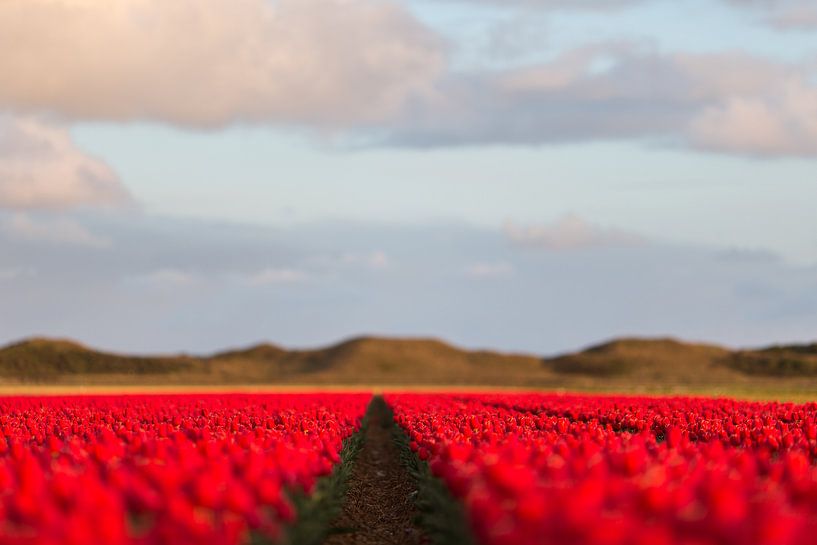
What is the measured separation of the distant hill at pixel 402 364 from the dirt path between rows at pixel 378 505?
74329 millimetres

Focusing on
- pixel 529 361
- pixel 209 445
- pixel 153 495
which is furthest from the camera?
pixel 529 361

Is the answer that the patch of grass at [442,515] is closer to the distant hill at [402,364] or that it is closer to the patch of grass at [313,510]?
the patch of grass at [313,510]

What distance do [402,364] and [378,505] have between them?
366ft

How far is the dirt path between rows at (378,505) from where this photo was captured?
1502 centimetres

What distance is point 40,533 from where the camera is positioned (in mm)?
6598

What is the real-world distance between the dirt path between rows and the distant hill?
7433 cm

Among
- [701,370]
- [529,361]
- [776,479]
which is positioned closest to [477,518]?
[776,479]

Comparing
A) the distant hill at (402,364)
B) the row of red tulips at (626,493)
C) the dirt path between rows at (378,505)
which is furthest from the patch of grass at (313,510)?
the distant hill at (402,364)

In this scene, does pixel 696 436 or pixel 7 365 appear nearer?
pixel 696 436

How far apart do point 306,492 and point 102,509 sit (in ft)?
10.9

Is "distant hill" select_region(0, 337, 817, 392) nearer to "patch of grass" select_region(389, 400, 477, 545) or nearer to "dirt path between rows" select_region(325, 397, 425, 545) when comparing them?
"dirt path between rows" select_region(325, 397, 425, 545)

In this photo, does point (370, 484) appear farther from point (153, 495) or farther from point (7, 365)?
point (7, 365)

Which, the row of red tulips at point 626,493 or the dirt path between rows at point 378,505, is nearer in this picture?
the row of red tulips at point 626,493

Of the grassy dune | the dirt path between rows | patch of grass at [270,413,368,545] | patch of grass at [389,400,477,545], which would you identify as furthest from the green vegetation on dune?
patch of grass at [270,413,368,545]
